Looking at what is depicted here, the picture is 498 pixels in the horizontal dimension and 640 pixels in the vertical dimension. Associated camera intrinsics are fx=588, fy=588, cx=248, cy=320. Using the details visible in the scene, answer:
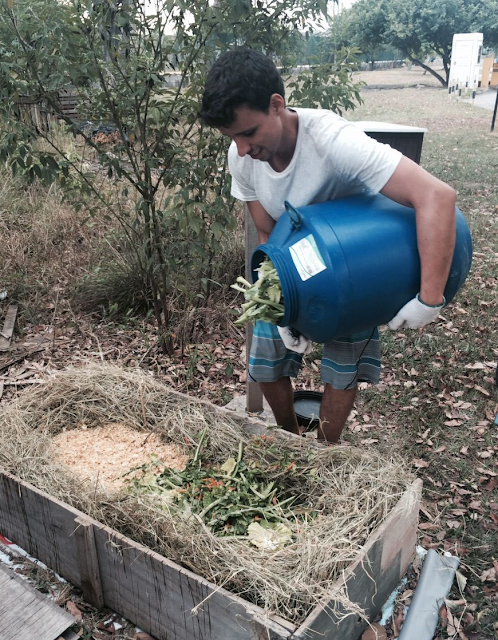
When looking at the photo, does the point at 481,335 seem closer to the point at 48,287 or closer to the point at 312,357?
the point at 312,357

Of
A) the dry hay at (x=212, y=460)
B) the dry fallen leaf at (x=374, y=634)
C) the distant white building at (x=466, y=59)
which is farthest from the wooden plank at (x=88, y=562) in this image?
the distant white building at (x=466, y=59)

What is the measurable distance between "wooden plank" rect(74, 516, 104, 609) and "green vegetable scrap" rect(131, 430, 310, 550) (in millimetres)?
258

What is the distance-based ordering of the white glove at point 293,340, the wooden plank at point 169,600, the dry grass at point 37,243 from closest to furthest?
the wooden plank at point 169,600 < the white glove at point 293,340 < the dry grass at point 37,243

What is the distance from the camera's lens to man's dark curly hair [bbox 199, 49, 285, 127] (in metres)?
1.96

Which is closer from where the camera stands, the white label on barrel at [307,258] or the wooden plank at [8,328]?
the white label on barrel at [307,258]

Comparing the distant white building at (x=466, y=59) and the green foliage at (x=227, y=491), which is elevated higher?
the distant white building at (x=466, y=59)

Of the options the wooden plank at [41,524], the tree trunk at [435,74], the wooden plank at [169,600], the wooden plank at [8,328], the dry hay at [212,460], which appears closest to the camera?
the wooden plank at [169,600]

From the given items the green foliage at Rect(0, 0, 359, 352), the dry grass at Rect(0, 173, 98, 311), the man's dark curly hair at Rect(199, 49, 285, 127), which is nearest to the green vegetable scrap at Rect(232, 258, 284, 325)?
the man's dark curly hair at Rect(199, 49, 285, 127)

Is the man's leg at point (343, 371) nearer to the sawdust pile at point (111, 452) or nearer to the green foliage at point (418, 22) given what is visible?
the sawdust pile at point (111, 452)

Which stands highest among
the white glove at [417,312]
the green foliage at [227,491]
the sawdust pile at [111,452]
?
the white glove at [417,312]

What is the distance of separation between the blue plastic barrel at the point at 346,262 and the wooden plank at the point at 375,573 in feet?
2.20

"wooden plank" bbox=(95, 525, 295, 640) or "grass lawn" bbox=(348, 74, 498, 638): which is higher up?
"wooden plank" bbox=(95, 525, 295, 640)

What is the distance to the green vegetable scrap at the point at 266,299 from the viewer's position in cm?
206

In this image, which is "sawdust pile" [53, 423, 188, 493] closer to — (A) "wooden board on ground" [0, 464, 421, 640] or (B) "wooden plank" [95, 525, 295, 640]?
(A) "wooden board on ground" [0, 464, 421, 640]
